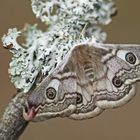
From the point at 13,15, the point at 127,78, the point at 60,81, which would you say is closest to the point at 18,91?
the point at 60,81

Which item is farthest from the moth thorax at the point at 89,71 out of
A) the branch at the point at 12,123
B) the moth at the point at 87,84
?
the branch at the point at 12,123

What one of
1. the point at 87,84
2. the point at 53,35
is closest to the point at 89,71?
the point at 87,84

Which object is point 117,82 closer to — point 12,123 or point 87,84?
point 87,84

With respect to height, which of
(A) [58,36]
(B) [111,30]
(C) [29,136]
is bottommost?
(A) [58,36]

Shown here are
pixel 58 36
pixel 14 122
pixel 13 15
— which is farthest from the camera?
pixel 13 15

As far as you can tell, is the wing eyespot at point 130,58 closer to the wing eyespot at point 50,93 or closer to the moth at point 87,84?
the moth at point 87,84

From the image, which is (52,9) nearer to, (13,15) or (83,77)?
(83,77)
